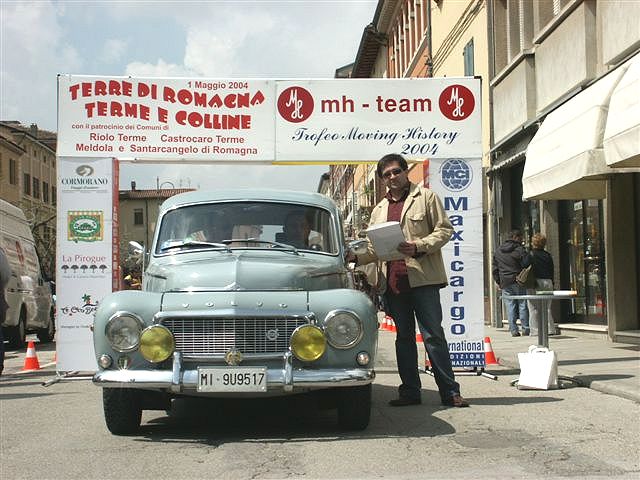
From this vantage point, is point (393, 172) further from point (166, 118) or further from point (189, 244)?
point (166, 118)

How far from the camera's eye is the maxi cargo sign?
1056 cm

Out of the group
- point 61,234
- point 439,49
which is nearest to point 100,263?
point 61,234

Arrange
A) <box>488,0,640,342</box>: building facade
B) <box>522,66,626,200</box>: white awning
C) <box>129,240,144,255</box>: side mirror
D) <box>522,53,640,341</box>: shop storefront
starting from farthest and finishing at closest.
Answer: <box>488,0,640,342</box>: building facade → <box>522,66,626,200</box>: white awning → <box>522,53,640,341</box>: shop storefront → <box>129,240,144,255</box>: side mirror

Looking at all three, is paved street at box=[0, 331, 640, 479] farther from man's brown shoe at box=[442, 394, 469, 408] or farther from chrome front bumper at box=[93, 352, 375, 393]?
chrome front bumper at box=[93, 352, 375, 393]

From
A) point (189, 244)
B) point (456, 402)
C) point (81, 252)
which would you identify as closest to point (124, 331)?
point (189, 244)

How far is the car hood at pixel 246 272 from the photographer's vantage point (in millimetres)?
6828

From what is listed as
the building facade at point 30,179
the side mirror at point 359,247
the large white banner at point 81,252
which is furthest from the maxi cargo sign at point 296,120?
the building facade at point 30,179

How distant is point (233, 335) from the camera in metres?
6.36

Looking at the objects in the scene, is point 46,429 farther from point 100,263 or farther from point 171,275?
point 100,263

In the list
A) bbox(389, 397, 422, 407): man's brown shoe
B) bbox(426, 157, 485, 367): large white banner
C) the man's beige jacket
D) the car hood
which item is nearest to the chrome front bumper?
the car hood

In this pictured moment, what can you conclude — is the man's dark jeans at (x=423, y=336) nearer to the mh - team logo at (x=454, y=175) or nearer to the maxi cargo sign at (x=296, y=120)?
the mh - team logo at (x=454, y=175)

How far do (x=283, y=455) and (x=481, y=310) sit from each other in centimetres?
496

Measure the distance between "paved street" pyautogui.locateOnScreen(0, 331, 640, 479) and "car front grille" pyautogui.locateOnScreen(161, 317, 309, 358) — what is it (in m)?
0.66

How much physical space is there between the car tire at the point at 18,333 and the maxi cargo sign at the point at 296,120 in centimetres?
947
